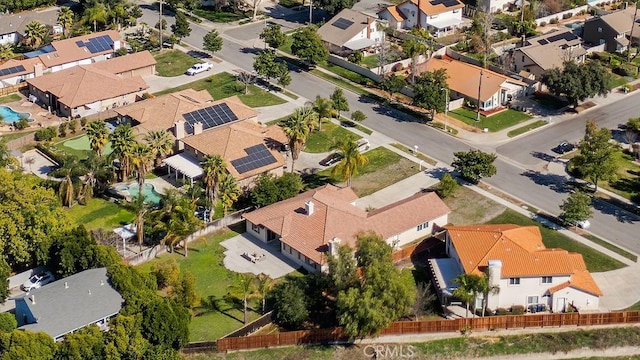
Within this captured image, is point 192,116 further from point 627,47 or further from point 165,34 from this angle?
point 627,47

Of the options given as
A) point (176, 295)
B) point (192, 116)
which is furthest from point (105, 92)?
point (176, 295)

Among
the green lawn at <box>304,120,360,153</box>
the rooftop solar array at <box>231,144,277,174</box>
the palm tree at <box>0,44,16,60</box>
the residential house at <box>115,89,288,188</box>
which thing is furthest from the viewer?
the palm tree at <box>0,44,16,60</box>

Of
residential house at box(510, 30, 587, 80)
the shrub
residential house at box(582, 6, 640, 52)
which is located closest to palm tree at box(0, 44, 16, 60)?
the shrub

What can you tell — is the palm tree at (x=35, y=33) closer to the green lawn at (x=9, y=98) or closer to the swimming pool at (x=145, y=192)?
the green lawn at (x=9, y=98)

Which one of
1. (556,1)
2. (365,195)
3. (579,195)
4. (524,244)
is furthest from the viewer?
(556,1)

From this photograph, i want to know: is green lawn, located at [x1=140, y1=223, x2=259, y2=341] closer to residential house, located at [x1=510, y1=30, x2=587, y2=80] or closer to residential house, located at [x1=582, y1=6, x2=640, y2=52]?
residential house, located at [x1=510, y1=30, x2=587, y2=80]
